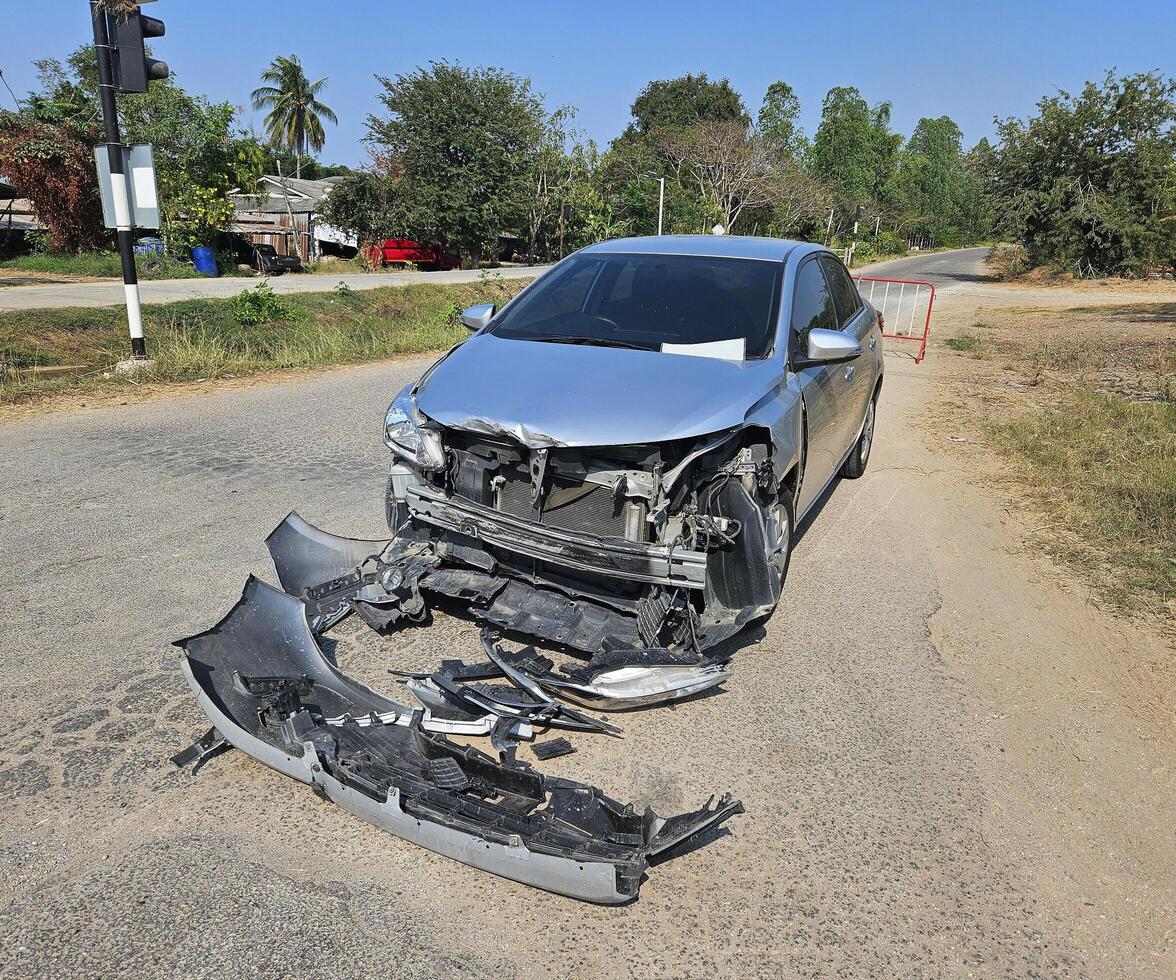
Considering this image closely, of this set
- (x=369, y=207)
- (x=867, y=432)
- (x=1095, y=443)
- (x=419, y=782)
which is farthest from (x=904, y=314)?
(x=419, y=782)

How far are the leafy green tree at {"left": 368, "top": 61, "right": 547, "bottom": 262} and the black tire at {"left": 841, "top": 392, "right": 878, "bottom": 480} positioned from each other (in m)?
30.1

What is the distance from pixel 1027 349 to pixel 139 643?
54.2ft

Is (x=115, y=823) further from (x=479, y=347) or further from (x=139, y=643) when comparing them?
(x=479, y=347)

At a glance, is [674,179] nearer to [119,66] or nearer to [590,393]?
[119,66]

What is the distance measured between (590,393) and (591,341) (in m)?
0.84

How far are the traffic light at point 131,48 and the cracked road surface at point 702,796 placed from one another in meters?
6.04

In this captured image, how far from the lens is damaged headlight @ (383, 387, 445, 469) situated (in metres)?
→ 3.98

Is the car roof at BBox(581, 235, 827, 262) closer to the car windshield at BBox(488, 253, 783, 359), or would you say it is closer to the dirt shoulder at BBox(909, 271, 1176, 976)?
the car windshield at BBox(488, 253, 783, 359)

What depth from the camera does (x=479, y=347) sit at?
4.70m

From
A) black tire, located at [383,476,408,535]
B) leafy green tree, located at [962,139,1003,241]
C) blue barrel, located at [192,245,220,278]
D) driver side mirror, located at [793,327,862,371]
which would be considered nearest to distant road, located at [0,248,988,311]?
blue barrel, located at [192,245,220,278]

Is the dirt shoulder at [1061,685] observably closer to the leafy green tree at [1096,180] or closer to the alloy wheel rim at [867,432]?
the alloy wheel rim at [867,432]

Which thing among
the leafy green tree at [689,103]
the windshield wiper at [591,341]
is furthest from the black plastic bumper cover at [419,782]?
the leafy green tree at [689,103]

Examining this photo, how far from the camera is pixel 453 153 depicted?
35656 millimetres

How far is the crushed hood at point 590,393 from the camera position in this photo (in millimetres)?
3654
